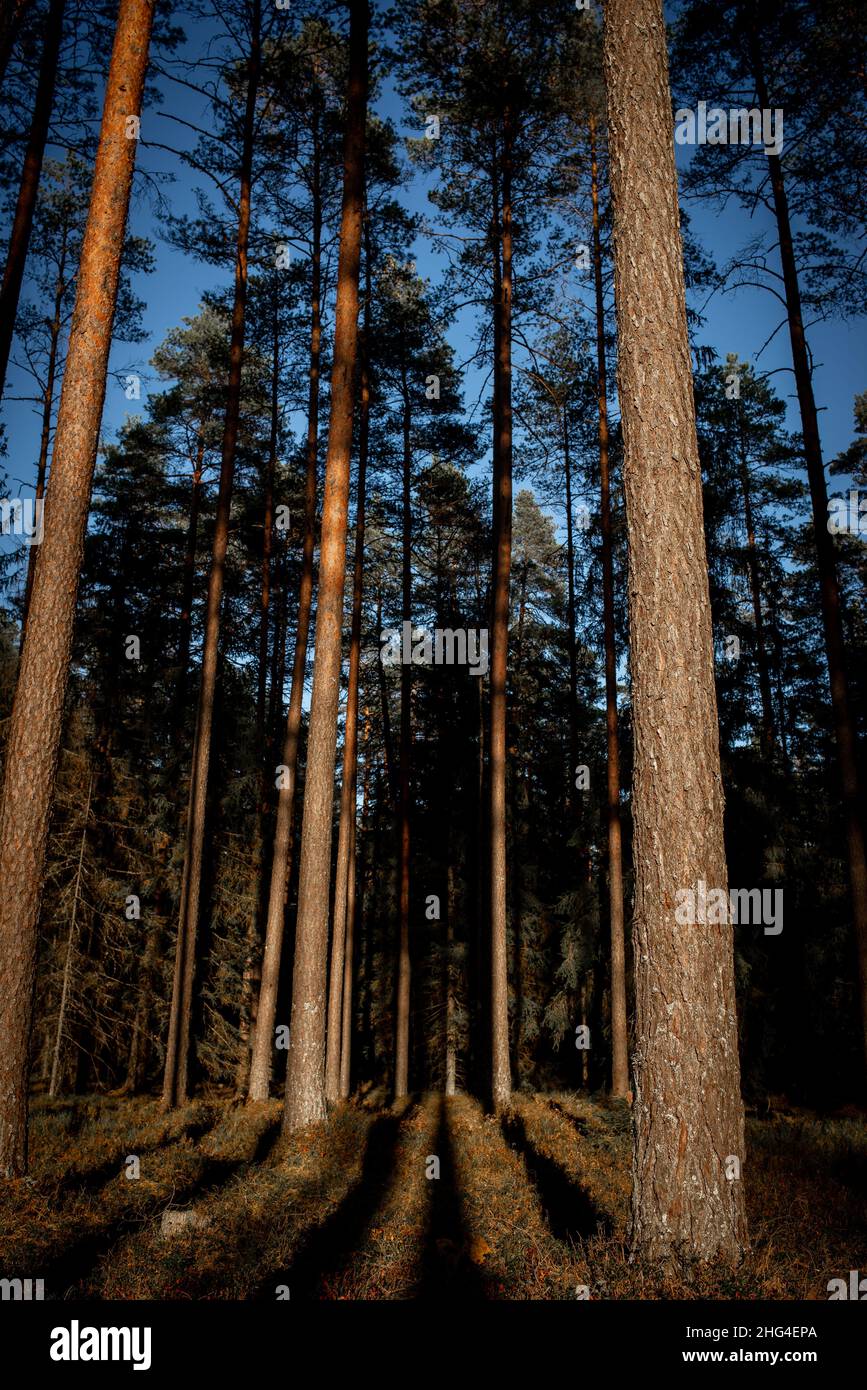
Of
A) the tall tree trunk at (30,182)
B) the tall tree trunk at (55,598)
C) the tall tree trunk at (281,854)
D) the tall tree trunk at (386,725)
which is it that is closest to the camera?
the tall tree trunk at (55,598)

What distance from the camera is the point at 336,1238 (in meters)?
4.94

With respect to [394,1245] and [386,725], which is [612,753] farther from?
[394,1245]

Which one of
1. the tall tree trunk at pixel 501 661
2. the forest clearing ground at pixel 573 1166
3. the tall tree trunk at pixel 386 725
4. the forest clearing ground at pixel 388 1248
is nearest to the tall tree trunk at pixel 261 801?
the tall tree trunk at pixel 386 725

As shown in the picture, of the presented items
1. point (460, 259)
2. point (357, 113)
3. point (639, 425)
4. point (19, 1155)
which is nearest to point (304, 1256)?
point (19, 1155)

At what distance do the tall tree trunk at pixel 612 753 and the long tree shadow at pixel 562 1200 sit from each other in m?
4.65

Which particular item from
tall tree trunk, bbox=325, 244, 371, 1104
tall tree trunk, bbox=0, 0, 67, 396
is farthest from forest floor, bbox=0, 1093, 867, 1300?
tall tree trunk, bbox=0, 0, 67, 396

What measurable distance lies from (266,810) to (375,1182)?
12455 millimetres

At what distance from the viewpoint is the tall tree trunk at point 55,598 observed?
6.06 m

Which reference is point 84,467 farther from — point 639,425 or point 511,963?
point 511,963

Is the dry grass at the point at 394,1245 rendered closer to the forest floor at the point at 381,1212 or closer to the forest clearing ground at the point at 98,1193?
the forest floor at the point at 381,1212

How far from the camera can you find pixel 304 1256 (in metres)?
4.52

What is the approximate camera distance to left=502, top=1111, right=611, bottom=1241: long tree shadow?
4875mm

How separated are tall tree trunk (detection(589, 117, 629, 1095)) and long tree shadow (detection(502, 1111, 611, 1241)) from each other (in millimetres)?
4647

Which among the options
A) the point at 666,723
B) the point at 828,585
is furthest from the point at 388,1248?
the point at 828,585
